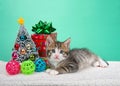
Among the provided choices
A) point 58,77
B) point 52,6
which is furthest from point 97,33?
point 58,77

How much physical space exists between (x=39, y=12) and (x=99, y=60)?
0.79 m

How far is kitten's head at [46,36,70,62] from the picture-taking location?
149 cm

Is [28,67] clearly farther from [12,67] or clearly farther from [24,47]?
[24,47]

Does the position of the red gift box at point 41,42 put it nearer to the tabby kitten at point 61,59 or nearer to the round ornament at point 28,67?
the tabby kitten at point 61,59

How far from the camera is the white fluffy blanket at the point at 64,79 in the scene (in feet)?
4.30

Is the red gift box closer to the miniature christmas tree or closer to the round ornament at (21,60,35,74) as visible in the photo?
the miniature christmas tree

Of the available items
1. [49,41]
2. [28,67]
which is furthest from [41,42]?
[28,67]

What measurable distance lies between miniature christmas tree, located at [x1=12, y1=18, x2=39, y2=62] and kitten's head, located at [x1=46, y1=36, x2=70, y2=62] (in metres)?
0.09

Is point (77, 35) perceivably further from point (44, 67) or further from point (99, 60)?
point (44, 67)

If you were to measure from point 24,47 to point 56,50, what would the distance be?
0.63ft

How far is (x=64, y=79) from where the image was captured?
1.34 metres

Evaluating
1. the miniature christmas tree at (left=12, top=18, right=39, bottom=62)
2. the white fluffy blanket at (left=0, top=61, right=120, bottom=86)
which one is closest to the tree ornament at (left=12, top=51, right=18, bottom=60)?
the miniature christmas tree at (left=12, top=18, right=39, bottom=62)

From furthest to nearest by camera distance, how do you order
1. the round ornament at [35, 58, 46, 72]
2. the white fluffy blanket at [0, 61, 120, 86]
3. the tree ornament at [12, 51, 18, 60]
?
1. the tree ornament at [12, 51, 18, 60]
2. the round ornament at [35, 58, 46, 72]
3. the white fluffy blanket at [0, 61, 120, 86]

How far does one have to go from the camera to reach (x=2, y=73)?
1.45 m
